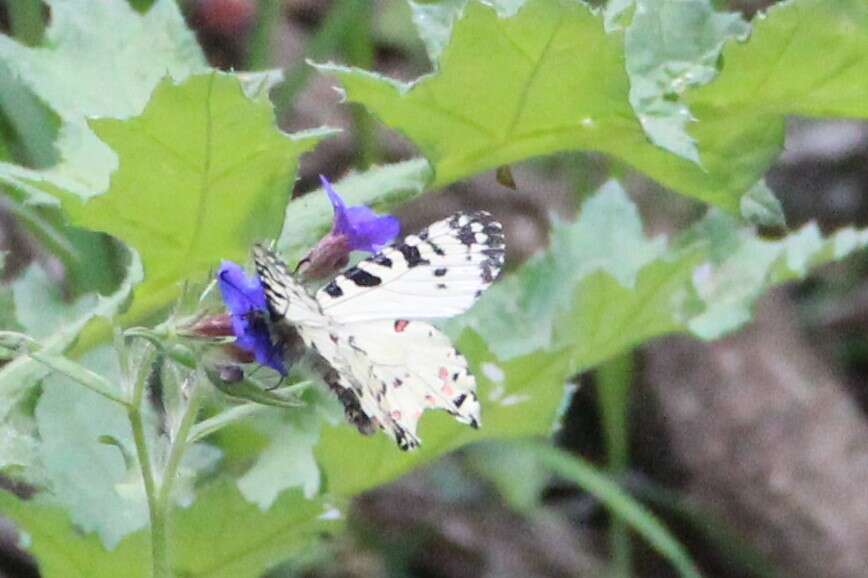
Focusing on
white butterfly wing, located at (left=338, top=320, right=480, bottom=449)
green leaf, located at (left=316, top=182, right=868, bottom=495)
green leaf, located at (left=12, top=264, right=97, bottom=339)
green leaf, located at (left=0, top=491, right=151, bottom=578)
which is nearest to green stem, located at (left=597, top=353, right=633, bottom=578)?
green leaf, located at (left=316, top=182, right=868, bottom=495)

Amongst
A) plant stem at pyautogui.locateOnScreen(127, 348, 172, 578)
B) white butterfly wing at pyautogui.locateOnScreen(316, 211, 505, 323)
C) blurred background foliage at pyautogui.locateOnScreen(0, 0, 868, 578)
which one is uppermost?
white butterfly wing at pyautogui.locateOnScreen(316, 211, 505, 323)

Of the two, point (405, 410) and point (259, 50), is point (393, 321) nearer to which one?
point (405, 410)

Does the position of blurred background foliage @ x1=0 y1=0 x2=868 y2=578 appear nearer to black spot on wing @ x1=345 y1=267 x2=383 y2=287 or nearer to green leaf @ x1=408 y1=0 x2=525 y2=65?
green leaf @ x1=408 y1=0 x2=525 y2=65

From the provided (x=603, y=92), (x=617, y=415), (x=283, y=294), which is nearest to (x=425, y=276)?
(x=283, y=294)

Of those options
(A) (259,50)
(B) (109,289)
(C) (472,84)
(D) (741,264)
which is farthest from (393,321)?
(A) (259,50)

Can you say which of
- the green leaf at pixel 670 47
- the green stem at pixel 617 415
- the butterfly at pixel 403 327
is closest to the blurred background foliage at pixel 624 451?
the green stem at pixel 617 415

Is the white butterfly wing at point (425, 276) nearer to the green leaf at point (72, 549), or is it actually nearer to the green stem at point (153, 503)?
the green stem at point (153, 503)
